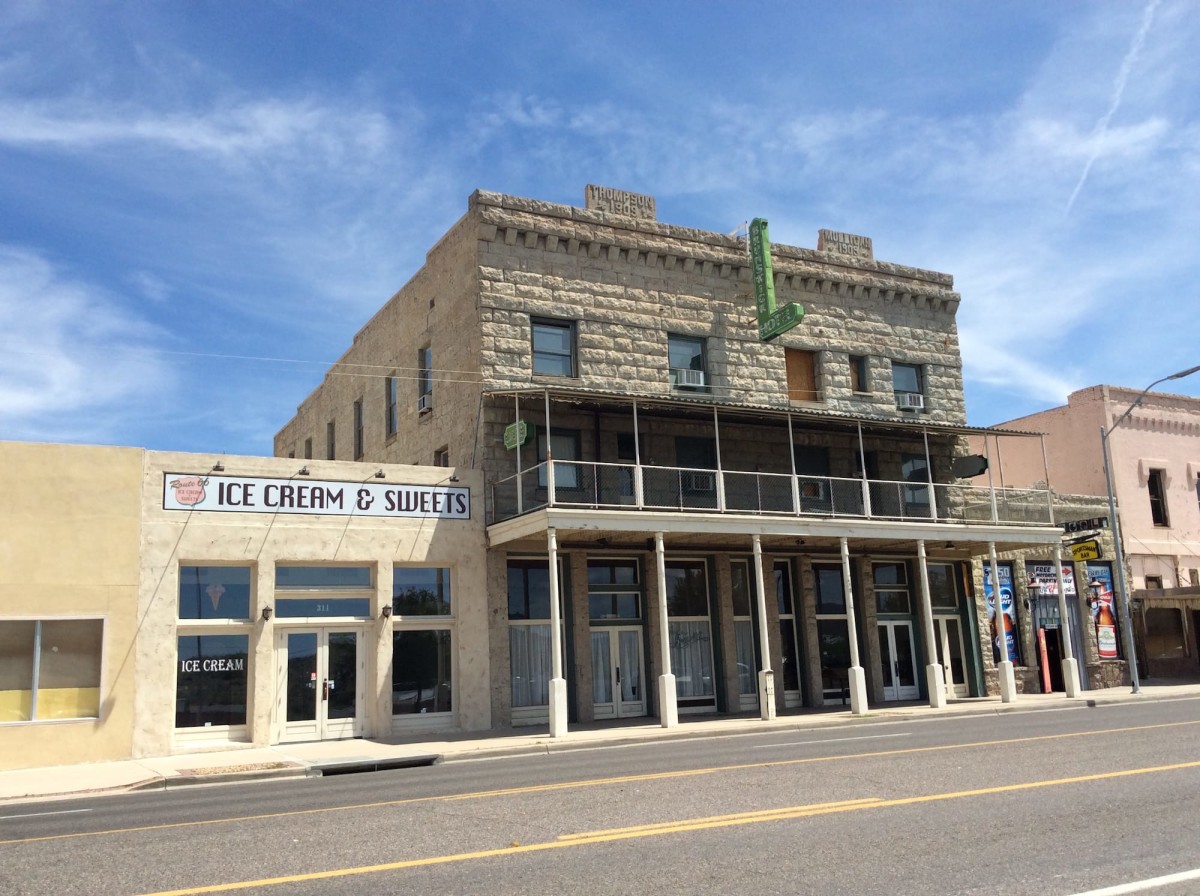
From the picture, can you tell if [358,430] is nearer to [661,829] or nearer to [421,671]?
[421,671]

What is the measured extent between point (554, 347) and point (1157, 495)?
21.6 metres

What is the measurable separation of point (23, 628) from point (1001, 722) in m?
16.8

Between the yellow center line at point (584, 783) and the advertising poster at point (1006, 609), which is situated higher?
the advertising poster at point (1006, 609)

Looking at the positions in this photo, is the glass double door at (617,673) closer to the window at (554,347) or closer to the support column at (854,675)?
the support column at (854,675)

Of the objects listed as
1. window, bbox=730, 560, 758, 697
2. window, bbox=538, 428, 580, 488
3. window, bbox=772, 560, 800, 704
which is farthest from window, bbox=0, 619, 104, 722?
window, bbox=772, 560, 800, 704

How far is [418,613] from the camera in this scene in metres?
21.2

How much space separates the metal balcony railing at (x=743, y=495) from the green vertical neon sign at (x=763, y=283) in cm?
371

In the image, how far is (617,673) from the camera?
22938 millimetres

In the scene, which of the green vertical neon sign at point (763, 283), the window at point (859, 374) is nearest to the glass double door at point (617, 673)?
the green vertical neon sign at point (763, 283)

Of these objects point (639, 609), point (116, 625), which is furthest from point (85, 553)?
point (639, 609)

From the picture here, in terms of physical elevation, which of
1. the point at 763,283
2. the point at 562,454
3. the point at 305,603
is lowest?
the point at 305,603

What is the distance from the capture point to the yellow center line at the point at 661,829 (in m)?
6.52

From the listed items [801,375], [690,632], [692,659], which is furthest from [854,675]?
[801,375]

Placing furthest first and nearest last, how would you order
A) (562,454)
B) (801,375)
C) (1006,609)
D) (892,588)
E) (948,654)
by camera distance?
(1006,609)
(948,654)
(801,375)
(892,588)
(562,454)
